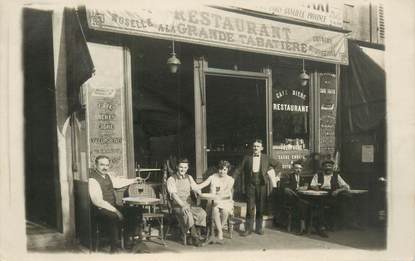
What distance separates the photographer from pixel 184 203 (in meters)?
4.86

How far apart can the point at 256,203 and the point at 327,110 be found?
75.1 inches

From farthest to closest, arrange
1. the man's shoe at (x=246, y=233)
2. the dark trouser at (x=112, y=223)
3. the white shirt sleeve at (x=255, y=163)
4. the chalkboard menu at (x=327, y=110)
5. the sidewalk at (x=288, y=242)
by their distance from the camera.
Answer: the chalkboard menu at (x=327, y=110) < the white shirt sleeve at (x=255, y=163) < the man's shoe at (x=246, y=233) < the sidewalk at (x=288, y=242) < the dark trouser at (x=112, y=223)

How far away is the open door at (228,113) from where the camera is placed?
562 cm

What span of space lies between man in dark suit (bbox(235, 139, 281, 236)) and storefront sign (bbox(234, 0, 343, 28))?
165cm

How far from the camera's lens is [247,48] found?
17.5ft

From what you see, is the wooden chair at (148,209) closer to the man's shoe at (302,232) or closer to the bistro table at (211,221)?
the bistro table at (211,221)

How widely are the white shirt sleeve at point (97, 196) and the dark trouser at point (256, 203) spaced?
5.85 feet

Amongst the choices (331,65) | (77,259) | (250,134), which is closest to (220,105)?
(250,134)

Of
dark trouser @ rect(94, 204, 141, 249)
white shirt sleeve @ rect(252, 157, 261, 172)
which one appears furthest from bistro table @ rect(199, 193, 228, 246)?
dark trouser @ rect(94, 204, 141, 249)

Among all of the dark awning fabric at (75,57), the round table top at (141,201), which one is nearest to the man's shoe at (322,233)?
the round table top at (141,201)

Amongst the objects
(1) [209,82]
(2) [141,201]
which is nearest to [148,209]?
(2) [141,201]

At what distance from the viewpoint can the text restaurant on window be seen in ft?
15.8

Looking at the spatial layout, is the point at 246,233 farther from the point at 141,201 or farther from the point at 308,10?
the point at 308,10

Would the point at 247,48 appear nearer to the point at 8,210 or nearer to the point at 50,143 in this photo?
the point at 50,143
